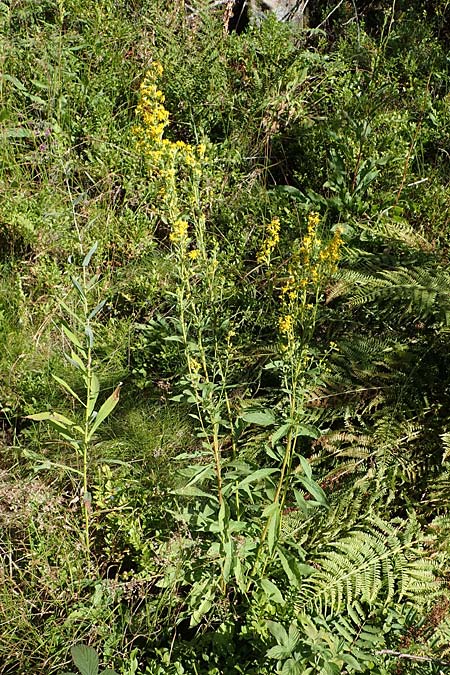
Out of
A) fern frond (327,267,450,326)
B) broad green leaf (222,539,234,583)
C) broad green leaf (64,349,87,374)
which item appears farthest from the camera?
fern frond (327,267,450,326)

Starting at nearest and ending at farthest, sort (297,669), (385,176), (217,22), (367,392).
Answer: (297,669) < (367,392) < (385,176) < (217,22)

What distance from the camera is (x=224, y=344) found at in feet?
9.04

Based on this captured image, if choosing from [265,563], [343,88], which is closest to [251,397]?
[265,563]

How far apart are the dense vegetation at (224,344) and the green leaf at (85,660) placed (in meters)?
0.01

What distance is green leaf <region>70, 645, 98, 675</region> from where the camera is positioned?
1.64 m

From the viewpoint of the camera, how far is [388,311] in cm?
305

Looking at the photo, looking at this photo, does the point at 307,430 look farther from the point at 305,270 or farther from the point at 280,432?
the point at 305,270

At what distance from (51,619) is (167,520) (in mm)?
500

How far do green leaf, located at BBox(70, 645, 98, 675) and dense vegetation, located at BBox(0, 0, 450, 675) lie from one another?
0.01m

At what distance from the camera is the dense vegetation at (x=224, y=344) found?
2146mm

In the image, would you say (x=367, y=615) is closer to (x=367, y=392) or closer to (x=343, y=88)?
(x=367, y=392)

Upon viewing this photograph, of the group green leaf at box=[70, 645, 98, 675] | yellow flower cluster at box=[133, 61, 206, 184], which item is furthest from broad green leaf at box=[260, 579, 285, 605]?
yellow flower cluster at box=[133, 61, 206, 184]

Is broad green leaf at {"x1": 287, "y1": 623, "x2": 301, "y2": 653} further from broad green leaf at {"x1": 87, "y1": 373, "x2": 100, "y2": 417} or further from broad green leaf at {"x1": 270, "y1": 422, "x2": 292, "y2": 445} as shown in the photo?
broad green leaf at {"x1": 87, "y1": 373, "x2": 100, "y2": 417}

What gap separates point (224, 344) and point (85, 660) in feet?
4.42
